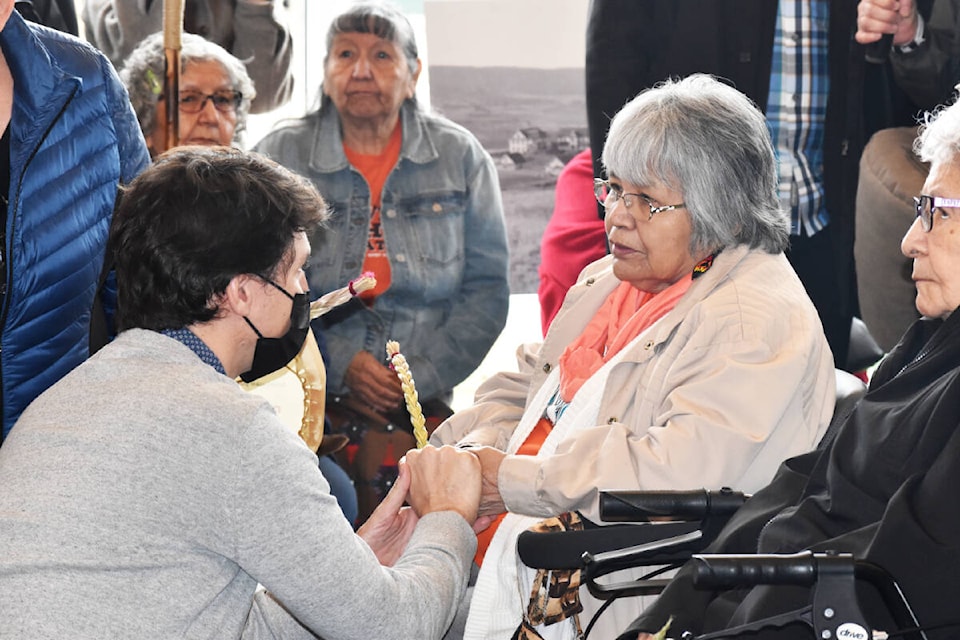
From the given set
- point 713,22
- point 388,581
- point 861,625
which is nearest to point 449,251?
point 713,22

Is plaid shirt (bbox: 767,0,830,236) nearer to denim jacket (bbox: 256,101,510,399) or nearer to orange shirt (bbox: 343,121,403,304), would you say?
denim jacket (bbox: 256,101,510,399)

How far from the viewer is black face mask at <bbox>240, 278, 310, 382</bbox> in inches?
81.2

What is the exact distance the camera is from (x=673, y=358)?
8.23 feet

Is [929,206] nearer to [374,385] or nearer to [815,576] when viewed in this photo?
[815,576]

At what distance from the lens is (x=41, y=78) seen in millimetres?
2414

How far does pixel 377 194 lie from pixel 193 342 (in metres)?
2.26

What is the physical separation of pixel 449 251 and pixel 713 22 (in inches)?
43.4

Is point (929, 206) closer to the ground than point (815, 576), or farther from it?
farther from it

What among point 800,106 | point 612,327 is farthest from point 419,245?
point 612,327

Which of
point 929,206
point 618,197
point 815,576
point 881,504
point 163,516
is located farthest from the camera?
point 618,197

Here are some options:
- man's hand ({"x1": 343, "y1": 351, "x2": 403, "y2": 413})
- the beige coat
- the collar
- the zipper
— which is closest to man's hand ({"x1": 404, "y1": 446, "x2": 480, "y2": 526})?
the beige coat

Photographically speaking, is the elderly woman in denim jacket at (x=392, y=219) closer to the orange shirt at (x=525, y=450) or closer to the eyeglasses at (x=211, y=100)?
the eyeglasses at (x=211, y=100)

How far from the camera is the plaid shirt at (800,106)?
3.75 meters

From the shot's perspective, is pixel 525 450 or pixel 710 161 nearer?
pixel 710 161
